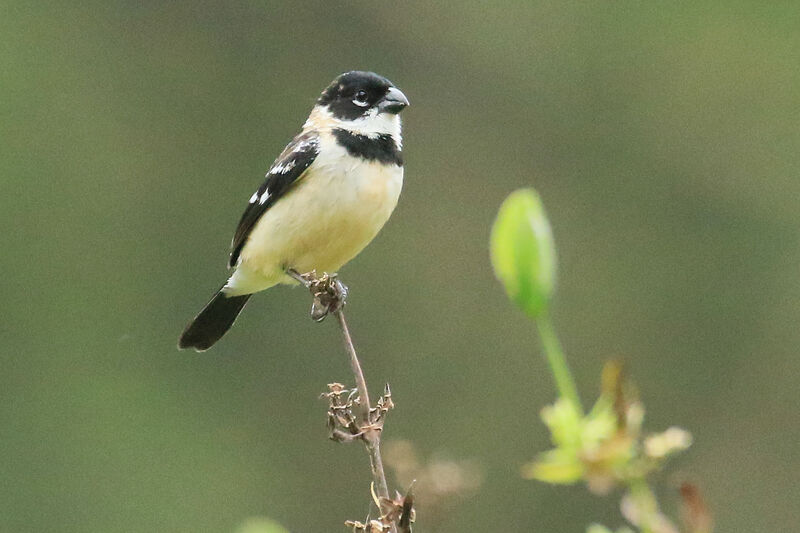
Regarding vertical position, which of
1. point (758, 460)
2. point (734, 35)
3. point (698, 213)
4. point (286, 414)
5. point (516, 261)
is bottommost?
point (516, 261)

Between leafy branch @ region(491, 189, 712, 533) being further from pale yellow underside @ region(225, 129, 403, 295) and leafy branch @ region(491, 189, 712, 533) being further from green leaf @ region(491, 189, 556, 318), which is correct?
pale yellow underside @ region(225, 129, 403, 295)

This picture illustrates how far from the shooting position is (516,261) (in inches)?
55.4

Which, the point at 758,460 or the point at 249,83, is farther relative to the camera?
the point at 249,83

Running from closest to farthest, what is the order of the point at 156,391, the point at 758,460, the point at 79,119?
the point at 758,460 < the point at 156,391 < the point at 79,119

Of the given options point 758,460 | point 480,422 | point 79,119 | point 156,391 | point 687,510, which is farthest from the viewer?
point 79,119

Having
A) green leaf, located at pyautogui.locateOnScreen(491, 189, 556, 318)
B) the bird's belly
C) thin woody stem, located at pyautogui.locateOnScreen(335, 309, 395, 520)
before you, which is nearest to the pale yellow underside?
the bird's belly

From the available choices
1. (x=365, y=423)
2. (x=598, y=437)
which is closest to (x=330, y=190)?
(x=365, y=423)

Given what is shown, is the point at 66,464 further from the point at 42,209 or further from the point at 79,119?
the point at 79,119

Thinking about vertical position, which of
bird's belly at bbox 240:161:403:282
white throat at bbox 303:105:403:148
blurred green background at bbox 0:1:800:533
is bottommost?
bird's belly at bbox 240:161:403:282

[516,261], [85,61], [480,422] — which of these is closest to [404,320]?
[480,422]

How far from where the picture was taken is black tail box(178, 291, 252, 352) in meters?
5.79

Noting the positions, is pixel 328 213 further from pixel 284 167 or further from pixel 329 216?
pixel 284 167

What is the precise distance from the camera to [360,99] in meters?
5.38

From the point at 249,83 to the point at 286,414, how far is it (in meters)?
3.43
